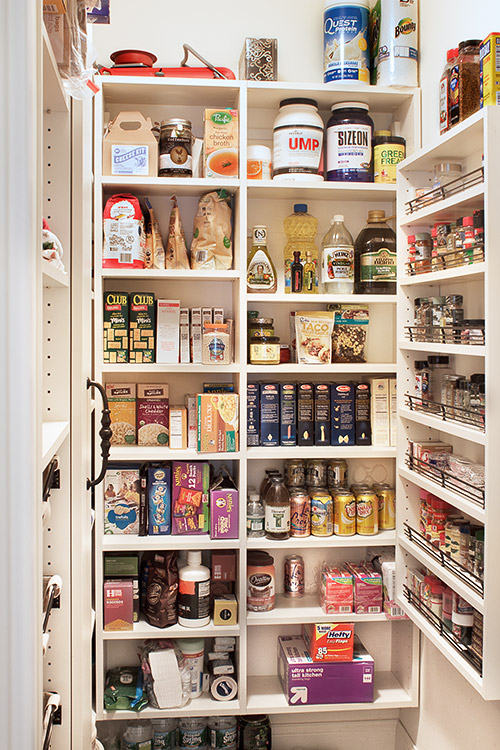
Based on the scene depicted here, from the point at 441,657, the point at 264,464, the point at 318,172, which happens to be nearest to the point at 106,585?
the point at 264,464

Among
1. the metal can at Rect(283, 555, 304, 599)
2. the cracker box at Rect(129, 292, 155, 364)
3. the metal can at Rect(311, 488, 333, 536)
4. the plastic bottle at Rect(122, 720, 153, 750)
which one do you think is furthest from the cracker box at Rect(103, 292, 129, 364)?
the plastic bottle at Rect(122, 720, 153, 750)

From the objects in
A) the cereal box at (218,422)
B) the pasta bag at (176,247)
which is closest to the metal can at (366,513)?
the cereal box at (218,422)

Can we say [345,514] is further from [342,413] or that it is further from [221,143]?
[221,143]

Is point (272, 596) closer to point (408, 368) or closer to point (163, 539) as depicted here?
point (163, 539)

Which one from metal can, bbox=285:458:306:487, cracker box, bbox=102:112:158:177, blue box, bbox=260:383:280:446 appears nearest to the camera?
cracker box, bbox=102:112:158:177

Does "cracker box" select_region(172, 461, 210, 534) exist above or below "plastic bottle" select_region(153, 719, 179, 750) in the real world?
above

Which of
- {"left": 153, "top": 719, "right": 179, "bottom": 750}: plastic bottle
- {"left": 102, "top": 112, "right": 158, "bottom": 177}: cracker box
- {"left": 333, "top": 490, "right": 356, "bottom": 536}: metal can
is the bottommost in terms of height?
{"left": 153, "top": 719, "right": 179, "bottom": 750}: plastic bottle

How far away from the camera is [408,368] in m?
2.38

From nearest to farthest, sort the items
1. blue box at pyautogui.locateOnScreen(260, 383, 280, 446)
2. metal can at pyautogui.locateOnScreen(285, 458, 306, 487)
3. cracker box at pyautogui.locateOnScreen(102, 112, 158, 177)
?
1. cracker box at pyautogui.locateOnScreen(102, 112, 158, 177)
2. blue box at pyautogui.locateOnScreen(260, 383, 280, 446)
3. metal can at pyautogui.locateOnScreen(285, 458, 306, 487)

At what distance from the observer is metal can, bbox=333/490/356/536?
253cm

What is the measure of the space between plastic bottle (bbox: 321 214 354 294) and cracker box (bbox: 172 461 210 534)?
2.65ft

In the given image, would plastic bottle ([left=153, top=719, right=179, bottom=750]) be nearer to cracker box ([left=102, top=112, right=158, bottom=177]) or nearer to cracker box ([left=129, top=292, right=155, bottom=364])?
cracker box ([left=129, top=292, right=155, bottom=364])

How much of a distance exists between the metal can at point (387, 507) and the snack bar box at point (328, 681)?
0.48m

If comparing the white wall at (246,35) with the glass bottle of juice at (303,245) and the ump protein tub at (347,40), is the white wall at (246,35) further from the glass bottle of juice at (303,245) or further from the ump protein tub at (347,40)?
the glass bottle of juice at (303,245)
